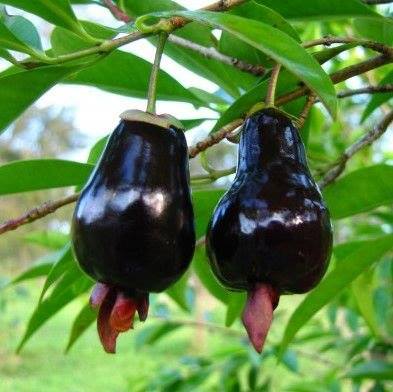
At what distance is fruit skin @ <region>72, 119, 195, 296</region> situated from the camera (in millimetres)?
628

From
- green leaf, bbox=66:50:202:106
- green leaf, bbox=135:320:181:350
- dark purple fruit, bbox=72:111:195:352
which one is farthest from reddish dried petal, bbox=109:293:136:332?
green leaf, bbox=135:320:181:350

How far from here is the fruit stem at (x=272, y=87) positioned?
762 mm

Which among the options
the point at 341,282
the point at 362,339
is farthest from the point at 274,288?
the point at 362,339

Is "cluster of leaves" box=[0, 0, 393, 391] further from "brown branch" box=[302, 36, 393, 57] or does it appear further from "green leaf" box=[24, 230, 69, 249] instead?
"green leaf" box=[24, 230, 69, 249]

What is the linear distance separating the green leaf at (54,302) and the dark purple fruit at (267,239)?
477 millimetres

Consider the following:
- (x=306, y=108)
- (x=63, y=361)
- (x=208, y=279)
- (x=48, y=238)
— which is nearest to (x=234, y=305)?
(x=208, y=279)

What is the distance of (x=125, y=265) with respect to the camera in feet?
2.06

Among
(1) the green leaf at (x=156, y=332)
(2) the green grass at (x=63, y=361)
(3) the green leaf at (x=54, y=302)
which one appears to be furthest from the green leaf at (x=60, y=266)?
(2) the green grass at (x=63, y=361)

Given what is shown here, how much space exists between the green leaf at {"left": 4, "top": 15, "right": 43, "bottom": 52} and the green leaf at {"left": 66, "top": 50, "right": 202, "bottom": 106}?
29 centimetres

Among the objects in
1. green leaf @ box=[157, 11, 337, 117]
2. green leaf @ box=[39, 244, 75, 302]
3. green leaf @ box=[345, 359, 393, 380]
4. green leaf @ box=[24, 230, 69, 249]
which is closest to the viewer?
green leaf @ box=[157, 11, 337, 117]

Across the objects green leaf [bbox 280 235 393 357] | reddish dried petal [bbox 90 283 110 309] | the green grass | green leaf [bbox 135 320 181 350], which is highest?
reddish dried petal [bbox 90 283 110 309]

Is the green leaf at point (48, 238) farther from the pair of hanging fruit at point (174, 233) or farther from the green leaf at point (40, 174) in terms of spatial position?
the pair of hanging fruit at point (174, 233)

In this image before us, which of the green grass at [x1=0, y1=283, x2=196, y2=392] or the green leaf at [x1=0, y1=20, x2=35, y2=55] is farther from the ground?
the green leaf at [x1=0, y1=20, x2=35, y2=55]

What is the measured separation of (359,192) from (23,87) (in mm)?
501
